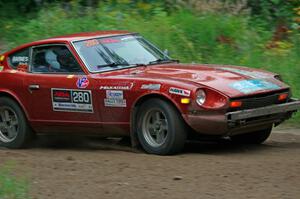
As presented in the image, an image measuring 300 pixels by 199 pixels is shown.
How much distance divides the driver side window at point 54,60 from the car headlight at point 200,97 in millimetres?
1743

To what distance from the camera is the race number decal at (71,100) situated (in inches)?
343

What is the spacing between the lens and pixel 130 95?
27.3ft

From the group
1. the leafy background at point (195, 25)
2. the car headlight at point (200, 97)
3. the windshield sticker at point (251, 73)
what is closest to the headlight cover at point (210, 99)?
the car headlight at point (200, 97)

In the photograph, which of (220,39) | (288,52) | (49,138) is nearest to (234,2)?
(220,39)

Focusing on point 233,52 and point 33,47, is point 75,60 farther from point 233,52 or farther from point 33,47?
point 233,52

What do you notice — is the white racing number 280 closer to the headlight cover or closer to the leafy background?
the headlight cover

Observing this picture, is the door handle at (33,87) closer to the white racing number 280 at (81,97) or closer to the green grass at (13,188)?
the white racing number 280 at (81,97)

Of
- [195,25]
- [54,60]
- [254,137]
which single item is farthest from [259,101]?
[195,25]

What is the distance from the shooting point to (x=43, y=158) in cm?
850

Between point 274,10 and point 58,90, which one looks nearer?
point 58,90

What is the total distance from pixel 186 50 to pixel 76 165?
589 cm

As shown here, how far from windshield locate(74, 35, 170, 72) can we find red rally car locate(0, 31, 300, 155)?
0.04 feet

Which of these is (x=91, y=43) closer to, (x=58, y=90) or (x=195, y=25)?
(x=58, y=90)

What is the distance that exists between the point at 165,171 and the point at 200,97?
105cm
